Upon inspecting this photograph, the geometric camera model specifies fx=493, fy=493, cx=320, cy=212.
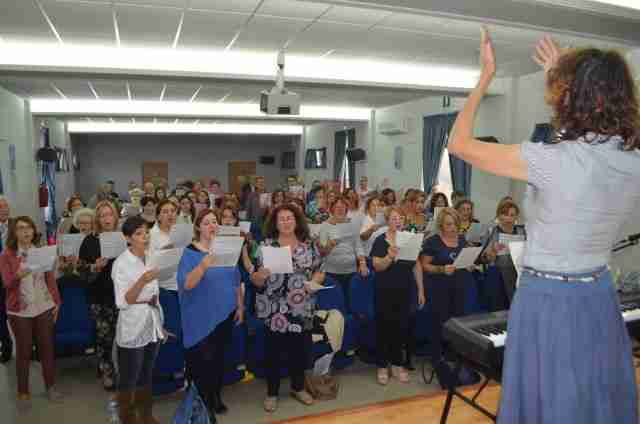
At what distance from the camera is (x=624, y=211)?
1.09 metres

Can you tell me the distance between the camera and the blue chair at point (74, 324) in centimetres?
411

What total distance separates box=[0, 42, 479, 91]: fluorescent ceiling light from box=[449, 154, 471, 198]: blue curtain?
1.56 metres

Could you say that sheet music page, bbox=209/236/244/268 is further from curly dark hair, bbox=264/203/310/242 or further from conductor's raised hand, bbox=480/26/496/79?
conductor's raised hand, bbox=480/26/496/79

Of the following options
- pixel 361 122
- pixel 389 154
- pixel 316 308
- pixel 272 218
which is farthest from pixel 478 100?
pixel 361 122

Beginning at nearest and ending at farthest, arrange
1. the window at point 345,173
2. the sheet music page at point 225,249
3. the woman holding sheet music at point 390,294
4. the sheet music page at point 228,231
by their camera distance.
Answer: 1. the sheet music page at point 225,249
2. the woman holding sheet music at point 390,294
3. the sheet music page at point 228,231
4. the window at point 345,173

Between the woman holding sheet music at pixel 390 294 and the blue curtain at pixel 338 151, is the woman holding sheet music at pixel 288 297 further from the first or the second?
the blue curtain at pixel 338 151

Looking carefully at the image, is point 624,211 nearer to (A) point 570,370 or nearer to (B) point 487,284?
(A) point 570,370

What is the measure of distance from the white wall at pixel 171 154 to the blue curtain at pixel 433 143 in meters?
9.38

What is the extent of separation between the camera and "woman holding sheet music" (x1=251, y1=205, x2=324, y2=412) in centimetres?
354

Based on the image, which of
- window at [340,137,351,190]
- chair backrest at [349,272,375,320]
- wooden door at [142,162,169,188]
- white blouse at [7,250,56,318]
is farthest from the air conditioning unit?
wooden door at [142,162,169,188]

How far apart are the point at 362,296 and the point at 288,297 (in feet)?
3.55

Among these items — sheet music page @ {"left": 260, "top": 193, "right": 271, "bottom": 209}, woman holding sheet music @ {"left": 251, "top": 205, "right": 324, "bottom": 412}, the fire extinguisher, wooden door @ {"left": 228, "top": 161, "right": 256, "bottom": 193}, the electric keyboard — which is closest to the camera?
the electric keyboard

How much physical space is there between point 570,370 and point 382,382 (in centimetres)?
317

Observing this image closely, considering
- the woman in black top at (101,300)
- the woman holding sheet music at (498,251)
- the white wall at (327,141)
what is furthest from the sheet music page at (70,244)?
the white wall at (327,141)
